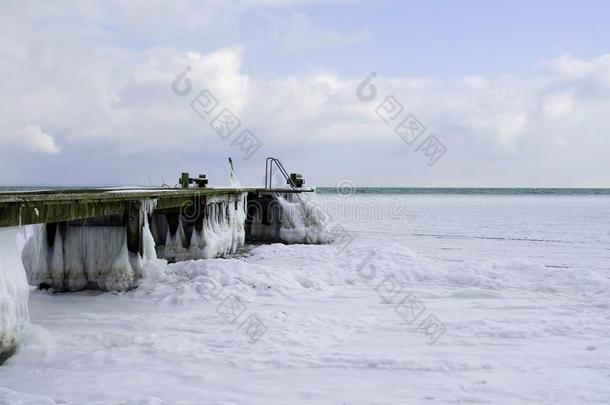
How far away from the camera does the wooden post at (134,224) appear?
9172 millimetres

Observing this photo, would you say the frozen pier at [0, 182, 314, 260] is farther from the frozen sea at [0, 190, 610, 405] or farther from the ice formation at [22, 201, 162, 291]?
the frozen sea at [0, 190, 610, 405]

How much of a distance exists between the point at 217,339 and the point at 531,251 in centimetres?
1441

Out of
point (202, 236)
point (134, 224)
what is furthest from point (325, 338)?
point (202, 236)

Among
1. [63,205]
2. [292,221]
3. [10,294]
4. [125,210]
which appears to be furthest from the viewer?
[292,221]

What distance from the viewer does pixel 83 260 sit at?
30.5 feet

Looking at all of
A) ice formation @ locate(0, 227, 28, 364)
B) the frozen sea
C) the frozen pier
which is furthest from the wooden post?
ice formation @ locate(0, 227, 28, 364)

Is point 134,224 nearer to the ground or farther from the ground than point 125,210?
nearer to the ground

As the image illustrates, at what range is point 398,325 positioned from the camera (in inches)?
289

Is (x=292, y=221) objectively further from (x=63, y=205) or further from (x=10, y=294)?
(x=10, y=294)

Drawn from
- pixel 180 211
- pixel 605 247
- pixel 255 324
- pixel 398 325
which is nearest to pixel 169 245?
pixel 180 211

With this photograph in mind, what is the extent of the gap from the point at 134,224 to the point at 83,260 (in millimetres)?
1156

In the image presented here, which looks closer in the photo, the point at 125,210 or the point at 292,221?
the point at 125,210

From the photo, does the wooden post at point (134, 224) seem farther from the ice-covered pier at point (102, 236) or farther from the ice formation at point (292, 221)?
the ice formation at point (292, 221)

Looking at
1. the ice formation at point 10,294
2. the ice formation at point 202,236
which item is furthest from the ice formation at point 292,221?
the ice formation at point 10,294
